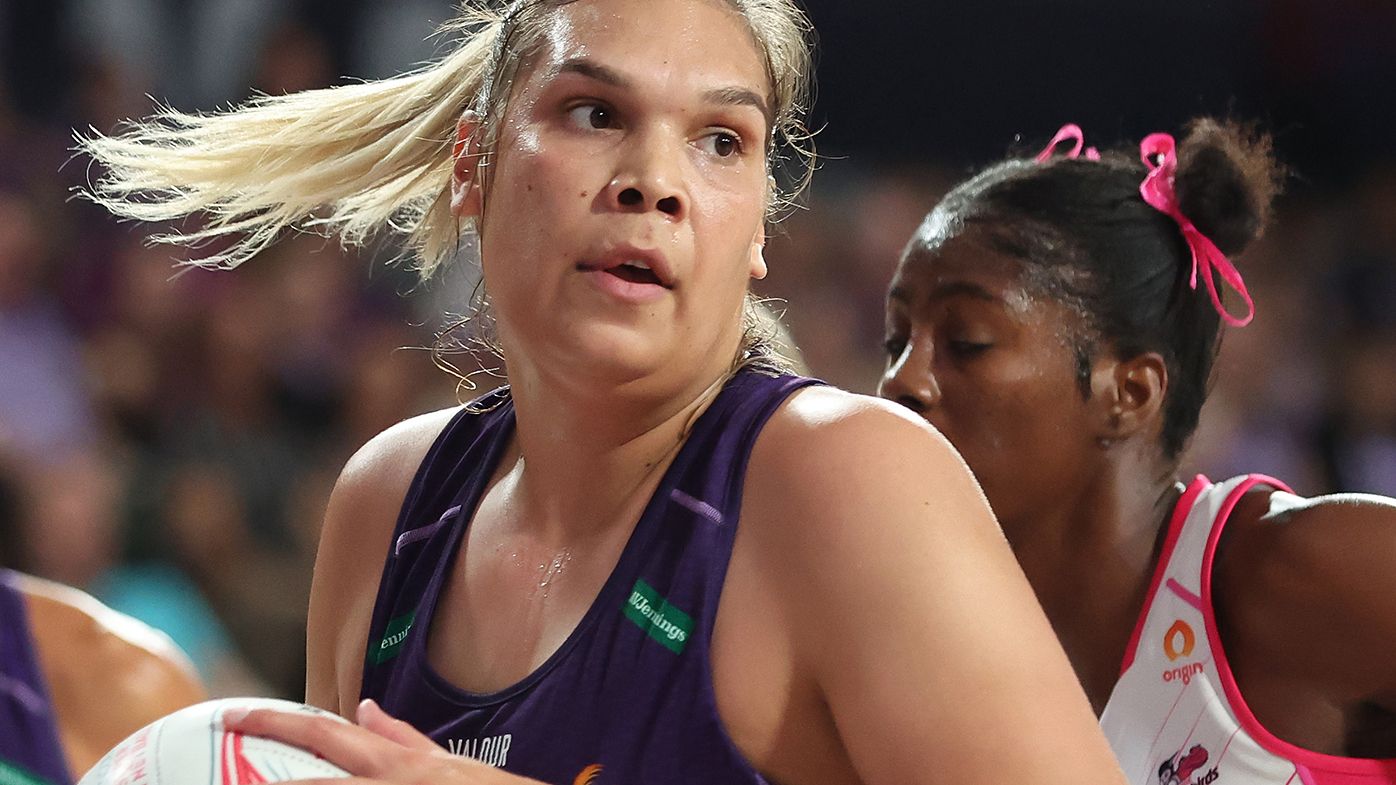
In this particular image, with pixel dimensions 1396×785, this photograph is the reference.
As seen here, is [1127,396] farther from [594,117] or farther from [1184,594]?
[594,117]

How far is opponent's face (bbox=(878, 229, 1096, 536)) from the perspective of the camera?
2.68 metres

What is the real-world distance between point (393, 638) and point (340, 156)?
0.71m

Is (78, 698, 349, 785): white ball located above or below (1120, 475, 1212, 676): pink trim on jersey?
above

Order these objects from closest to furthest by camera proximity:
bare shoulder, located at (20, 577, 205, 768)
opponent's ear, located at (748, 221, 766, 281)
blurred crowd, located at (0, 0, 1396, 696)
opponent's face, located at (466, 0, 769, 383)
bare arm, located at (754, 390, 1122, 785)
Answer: bare arm, located at (754, 390, 1122, 785) → opponent's face, located at (466, 0, 769, 383) → opponent's ear, located at (748, 221, 766, 281) → bare shoulder, located at (20, 577, 205, 768) → blurred crowd, located at (0, 0, 1396, 696)

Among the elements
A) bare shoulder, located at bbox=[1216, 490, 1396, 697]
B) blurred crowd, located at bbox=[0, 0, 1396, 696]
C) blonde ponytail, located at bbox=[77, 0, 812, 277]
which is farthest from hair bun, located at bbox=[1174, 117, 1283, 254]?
blurred crowd, located at bbox=[0, 0, 1396, 696]

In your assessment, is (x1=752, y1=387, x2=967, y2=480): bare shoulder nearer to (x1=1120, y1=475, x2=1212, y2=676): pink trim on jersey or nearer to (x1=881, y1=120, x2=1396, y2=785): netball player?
(x1=881, y1=120, x2=1396, y2=785): netball player

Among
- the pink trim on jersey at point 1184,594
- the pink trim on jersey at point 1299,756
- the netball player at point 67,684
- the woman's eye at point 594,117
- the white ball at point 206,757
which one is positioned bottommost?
the pink trim on jersey at point 1299,756

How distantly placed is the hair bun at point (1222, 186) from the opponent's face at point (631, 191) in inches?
48.3

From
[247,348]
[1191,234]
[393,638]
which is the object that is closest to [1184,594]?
[1191,234]

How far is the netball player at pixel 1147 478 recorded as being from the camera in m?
2.35

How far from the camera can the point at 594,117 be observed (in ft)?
6.06

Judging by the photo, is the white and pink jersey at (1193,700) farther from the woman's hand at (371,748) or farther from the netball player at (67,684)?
the netball player at (67,684)

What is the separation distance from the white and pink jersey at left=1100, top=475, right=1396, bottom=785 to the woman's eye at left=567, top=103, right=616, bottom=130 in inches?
49.5

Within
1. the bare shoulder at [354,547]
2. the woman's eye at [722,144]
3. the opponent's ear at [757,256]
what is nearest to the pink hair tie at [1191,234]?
the opponent's ear at [757,256]
